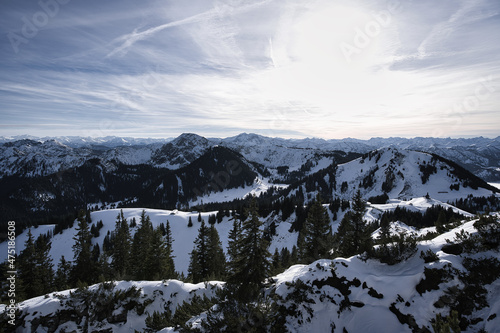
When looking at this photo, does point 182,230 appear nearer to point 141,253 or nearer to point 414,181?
point 141,253

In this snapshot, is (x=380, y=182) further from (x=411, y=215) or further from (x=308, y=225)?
(x=308, y=225)

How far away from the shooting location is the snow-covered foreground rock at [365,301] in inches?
445

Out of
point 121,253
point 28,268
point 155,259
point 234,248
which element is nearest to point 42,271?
point 28,268

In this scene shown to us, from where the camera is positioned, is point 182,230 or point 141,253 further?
point 182,230

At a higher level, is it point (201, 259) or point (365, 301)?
point (365, 301)

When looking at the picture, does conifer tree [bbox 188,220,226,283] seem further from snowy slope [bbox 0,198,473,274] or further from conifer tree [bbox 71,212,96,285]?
snowy slope [bbox 0,198,473,274]

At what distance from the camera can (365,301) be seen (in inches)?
520

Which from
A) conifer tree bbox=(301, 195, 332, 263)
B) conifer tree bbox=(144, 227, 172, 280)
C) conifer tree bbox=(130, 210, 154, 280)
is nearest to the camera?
conifer tree bbox=(301, 195, 332, 263)

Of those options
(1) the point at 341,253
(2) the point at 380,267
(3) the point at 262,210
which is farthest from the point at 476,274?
(3) the point at 262,210

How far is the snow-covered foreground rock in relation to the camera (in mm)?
11312

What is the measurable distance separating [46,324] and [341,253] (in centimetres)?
2941

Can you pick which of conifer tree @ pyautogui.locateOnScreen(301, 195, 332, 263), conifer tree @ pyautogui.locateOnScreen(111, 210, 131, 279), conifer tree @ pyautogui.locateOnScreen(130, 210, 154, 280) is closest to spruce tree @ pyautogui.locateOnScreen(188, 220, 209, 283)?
conifer tree @ pyautogui.locateOnScreen(130, 210, 154, 280)

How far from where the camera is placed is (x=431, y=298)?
1195 cm

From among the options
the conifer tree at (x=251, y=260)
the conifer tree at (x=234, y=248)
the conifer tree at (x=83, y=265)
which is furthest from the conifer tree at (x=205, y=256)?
the conifer tree at (x=251, y=260)
